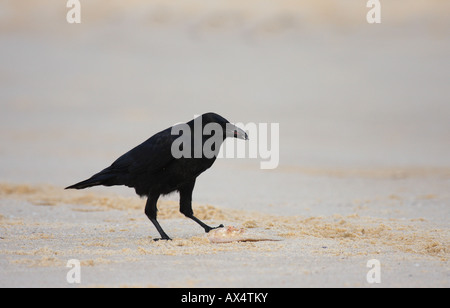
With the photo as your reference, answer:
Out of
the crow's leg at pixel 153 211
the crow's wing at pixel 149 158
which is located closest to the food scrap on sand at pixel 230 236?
the crow's leg at pixel 153 211

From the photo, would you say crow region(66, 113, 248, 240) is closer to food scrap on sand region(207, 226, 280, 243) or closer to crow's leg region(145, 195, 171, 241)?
crow's leg region(145, 195, 171, 241)

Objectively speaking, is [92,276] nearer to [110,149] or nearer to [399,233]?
[399,233]

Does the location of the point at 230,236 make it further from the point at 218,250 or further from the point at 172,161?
the point at 172,161

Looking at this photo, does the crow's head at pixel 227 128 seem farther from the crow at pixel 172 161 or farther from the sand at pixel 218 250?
the sand at pixel 218 250

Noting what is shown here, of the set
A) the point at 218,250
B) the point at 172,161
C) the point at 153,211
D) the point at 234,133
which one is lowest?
the point at 218,250

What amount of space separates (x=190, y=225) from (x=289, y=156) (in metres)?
18.5

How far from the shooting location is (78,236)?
7.66 metres

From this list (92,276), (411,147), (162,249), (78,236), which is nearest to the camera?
(92,276)

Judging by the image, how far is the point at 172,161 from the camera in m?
7.14

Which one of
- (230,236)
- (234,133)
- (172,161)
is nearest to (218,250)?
(230,236)

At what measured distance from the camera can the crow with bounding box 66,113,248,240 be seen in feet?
23.1

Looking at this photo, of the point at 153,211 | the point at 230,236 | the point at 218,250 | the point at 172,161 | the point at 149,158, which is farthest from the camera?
the point at 153,211

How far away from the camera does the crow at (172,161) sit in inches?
277

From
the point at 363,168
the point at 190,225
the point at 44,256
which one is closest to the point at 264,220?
the point at 190,225
